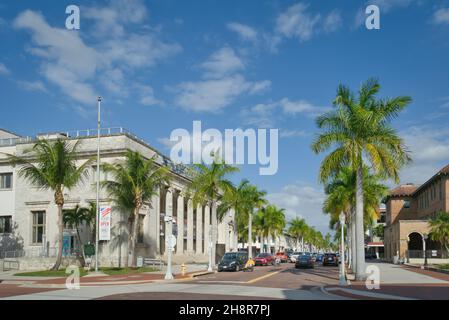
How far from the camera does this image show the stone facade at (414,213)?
65.0 metres

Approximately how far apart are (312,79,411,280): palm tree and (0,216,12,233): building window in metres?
32.8

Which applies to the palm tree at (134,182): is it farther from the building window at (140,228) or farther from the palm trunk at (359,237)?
the palm trunk at (359,237)

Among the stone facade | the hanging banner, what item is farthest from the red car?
the hanging banner

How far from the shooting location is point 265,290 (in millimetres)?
22719

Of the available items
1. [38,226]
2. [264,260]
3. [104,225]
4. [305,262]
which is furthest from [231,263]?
[38,226]

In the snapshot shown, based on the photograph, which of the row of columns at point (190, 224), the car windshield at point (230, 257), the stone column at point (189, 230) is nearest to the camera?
the car windshield at point (230, 257)

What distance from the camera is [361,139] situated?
2817cm

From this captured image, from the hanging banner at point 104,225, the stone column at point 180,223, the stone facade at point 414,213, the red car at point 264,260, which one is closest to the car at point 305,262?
the red car at point 264,260

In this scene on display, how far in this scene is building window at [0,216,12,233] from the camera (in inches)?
1936

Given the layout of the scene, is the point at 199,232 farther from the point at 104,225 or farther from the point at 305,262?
the point at 104,225

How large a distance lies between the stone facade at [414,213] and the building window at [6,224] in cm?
4031
